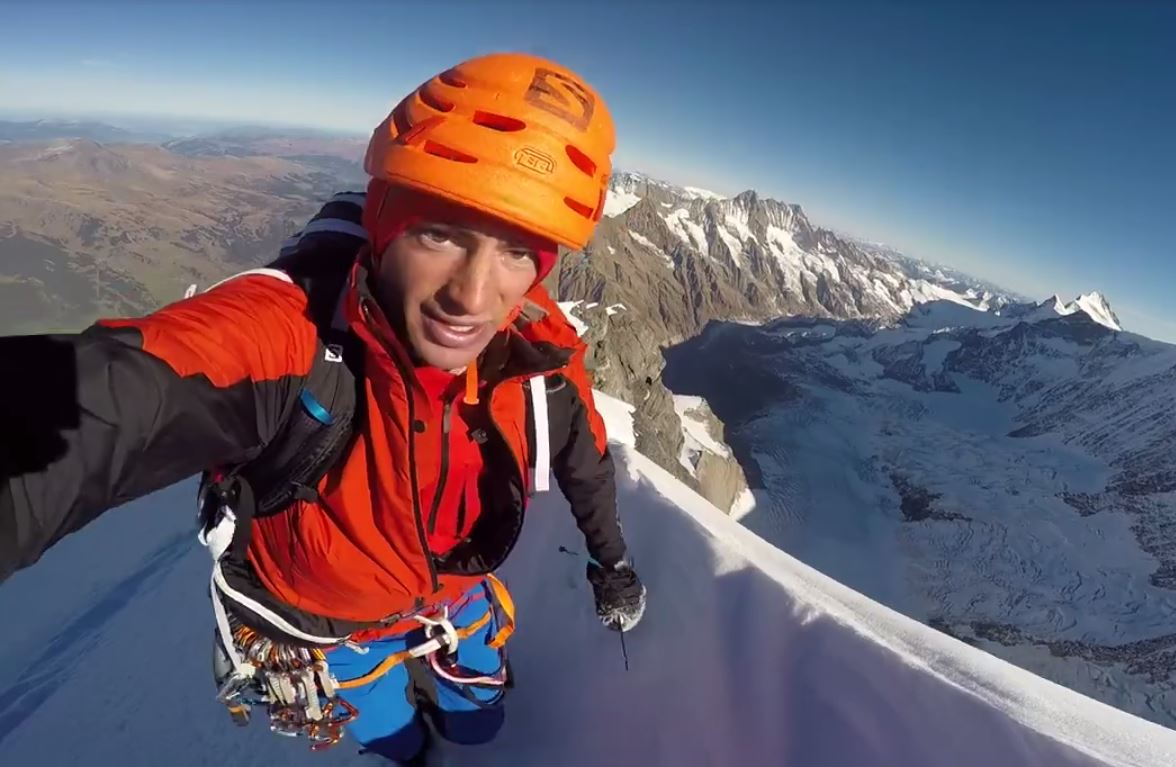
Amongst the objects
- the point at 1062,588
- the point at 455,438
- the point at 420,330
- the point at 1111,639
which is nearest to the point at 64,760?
the point at 455,438

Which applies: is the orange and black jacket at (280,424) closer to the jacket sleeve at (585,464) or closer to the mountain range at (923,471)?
the jacket sleeve at (585,464)

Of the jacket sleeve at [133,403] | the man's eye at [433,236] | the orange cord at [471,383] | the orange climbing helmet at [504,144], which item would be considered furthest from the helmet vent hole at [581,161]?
the jacket sleeve at [133,403]

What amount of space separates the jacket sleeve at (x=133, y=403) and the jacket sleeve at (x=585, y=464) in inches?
55.9

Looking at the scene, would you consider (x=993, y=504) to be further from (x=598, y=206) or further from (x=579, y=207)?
(x=579, y=207)

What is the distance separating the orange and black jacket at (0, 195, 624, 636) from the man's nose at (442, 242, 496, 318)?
0.31 metres

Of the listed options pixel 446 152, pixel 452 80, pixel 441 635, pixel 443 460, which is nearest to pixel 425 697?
pixel 441 635

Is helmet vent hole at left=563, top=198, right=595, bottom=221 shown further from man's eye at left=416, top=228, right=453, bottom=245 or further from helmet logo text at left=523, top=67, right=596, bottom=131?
man's eye at left=416, top=228, right=453, bottom=245

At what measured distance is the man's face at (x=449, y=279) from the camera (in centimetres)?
243

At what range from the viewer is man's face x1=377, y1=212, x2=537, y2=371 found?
2428 mm

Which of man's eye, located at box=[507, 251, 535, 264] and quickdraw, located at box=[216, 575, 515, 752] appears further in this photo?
quickdraw, located at box=[216, 575, 515, 752]

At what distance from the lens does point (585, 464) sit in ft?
11.9

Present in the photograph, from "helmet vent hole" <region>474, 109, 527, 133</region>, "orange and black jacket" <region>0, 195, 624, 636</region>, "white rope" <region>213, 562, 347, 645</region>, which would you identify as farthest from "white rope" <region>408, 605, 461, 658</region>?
"helmet vent hole" <region>474, 109, 527, 133</region>

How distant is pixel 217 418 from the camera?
201 cm

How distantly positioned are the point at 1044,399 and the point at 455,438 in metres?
247
